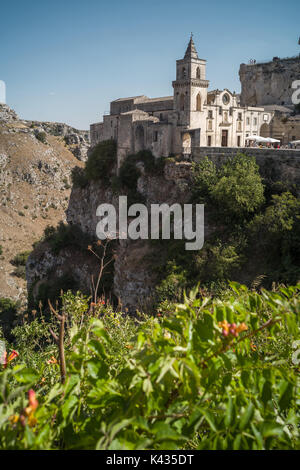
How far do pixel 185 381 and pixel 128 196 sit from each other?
26.9m

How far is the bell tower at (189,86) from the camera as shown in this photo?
2803cm

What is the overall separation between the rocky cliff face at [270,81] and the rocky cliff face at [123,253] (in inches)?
1003

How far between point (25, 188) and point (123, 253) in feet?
162

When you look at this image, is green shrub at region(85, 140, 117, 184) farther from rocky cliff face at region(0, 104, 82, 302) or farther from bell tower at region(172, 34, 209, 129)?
rocky cliff face at region(0, 104, 82, 302)

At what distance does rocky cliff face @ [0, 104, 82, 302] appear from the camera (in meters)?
58.6

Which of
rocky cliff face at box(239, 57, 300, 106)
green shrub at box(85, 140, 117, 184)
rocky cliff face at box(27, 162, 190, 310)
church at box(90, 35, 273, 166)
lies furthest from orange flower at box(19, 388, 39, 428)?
rocky cliff face at box(239, 57, 300, 106)

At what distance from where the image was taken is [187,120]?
28.3m

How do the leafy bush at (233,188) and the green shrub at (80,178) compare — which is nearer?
the leafy bush at (233,188)

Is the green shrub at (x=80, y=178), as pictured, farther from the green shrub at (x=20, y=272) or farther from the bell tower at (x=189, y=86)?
the green shrub at (x=20, y=272)

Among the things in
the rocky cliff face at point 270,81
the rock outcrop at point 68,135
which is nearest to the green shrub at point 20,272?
the rocky cliff face at point 270,81

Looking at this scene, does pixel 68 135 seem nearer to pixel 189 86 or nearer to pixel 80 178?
pixel 80 178

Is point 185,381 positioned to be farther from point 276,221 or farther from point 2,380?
point 276,221

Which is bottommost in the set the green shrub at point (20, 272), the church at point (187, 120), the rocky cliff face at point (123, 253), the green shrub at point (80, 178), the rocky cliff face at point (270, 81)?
the green shrub at point (20, 272)

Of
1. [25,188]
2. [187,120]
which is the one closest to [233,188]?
[187,120]
